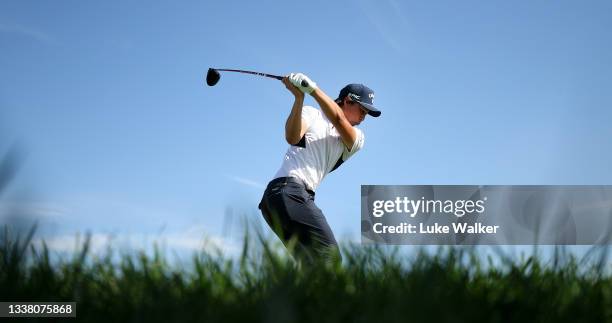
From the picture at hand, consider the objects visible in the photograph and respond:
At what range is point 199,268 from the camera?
3.27 m

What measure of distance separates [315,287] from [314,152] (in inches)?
118

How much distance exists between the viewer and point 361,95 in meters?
6.40

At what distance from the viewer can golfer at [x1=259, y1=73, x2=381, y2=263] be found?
5.53 m

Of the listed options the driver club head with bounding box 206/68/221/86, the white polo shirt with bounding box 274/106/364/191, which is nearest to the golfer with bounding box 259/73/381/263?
the white polo shirt with bounding box 274/106/364/191

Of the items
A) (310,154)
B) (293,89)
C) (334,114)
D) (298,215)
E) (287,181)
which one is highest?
(293,89)

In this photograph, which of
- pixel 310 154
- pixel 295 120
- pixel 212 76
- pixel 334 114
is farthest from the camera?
pixel 212 76

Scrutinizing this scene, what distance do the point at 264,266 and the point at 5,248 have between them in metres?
1.50

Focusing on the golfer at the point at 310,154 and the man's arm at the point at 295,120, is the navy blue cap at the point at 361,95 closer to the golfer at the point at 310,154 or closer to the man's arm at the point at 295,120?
the golfer at the point at 310,154

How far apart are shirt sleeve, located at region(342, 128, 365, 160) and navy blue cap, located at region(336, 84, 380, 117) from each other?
0.27 meters

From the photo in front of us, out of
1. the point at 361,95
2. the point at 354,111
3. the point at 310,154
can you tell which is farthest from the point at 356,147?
the point at 310,154

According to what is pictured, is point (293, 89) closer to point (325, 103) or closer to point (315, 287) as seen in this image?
point (325, 103)

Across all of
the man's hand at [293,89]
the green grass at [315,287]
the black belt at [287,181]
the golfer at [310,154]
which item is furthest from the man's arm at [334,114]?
the green grass at [315,287]

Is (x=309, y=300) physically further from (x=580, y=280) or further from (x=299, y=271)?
(x=580, y=280)

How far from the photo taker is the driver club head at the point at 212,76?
7637 millimetres
